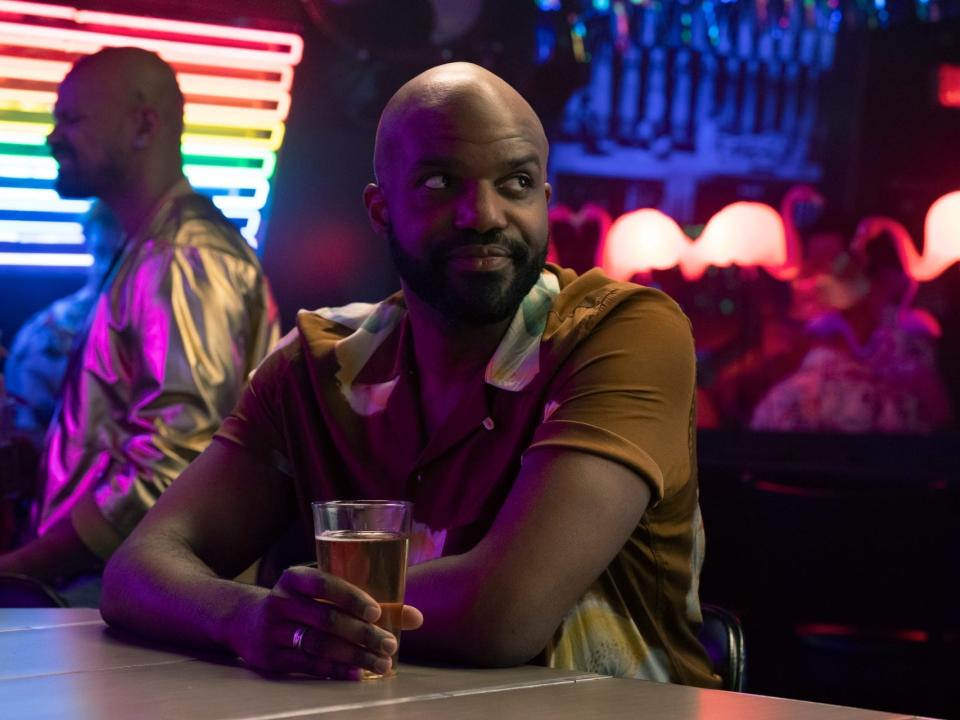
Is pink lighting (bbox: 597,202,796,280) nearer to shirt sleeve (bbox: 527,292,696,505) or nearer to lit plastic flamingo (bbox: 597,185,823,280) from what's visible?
lit plastic flamingo (bbox: 597,185,823,280)

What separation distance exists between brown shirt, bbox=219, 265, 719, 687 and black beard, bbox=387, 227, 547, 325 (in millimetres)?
44

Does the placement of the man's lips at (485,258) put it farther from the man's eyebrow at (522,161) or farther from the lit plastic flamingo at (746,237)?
the lit plastic flamingo at (746,237)

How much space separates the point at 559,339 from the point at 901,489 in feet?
5.26

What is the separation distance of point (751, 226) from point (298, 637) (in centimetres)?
714

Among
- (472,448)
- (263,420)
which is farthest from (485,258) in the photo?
(263,420)

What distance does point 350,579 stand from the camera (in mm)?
1262

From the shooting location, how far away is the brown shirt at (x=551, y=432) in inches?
63.2

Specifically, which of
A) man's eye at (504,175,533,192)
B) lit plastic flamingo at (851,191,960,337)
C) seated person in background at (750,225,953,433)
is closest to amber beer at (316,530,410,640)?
man's eye at (504,175,533,192)

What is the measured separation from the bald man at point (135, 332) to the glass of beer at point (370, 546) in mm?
1434

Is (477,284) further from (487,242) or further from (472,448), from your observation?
(472,448)

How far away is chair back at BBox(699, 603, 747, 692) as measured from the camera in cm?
165

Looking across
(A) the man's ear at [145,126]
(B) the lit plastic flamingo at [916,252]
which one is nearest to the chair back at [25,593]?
(A) the man's ear at [145,126]

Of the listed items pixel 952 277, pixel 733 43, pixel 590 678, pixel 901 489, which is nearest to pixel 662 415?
pixel 590 678

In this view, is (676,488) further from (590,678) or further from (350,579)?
(350,579)
